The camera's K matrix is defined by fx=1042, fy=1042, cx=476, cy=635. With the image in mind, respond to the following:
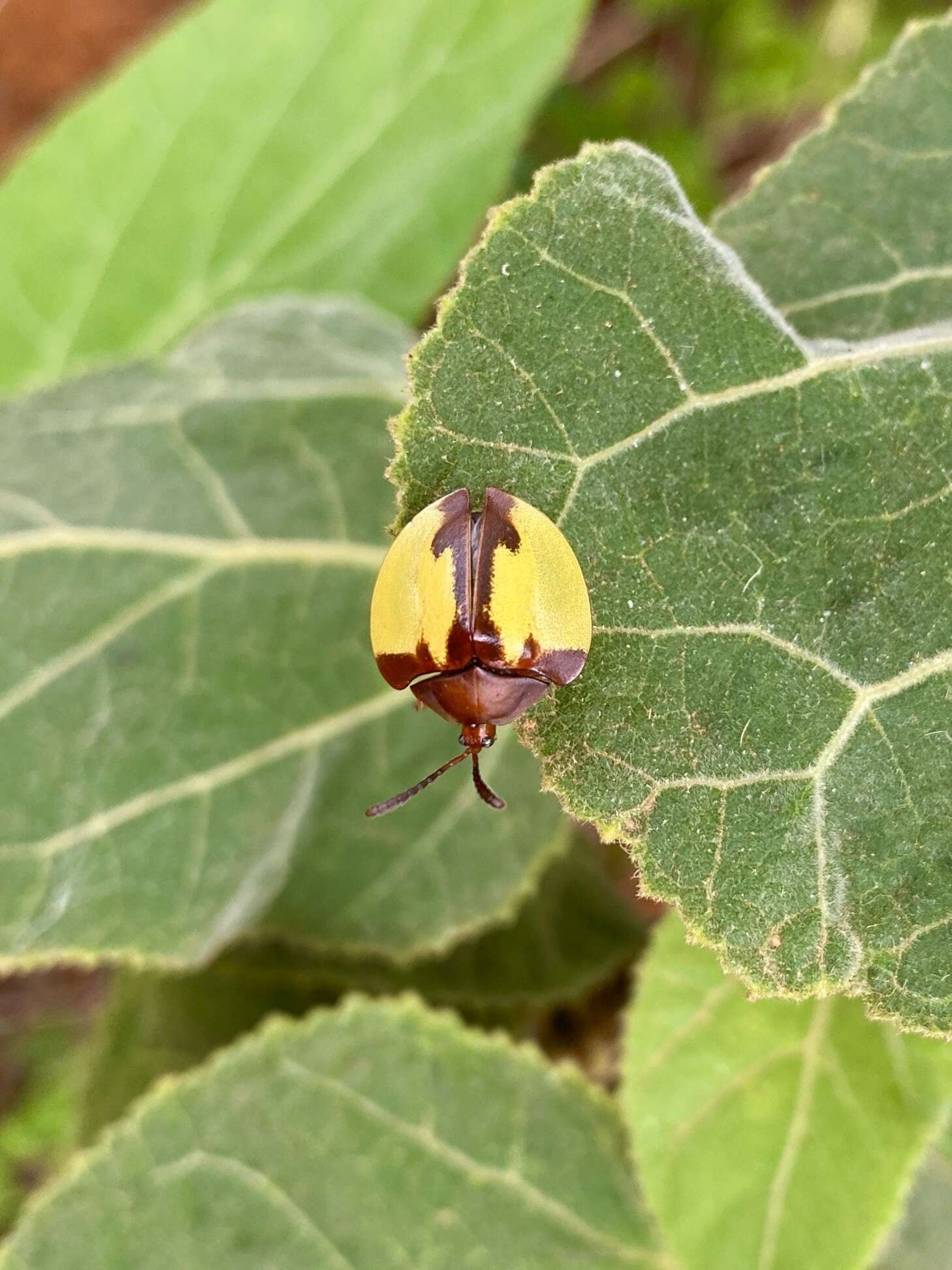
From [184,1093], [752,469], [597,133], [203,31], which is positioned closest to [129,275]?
[203,31]

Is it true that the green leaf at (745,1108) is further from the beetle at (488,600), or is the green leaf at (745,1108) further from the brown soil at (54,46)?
the brown soil at (54,46)

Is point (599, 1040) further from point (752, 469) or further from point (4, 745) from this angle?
point (752, 469)

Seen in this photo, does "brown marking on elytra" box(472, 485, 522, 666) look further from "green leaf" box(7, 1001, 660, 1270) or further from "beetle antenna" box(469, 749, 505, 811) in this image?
"green leaf" box(7, 1001, 660, 1270)

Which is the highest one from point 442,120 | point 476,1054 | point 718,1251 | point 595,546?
point 442,120

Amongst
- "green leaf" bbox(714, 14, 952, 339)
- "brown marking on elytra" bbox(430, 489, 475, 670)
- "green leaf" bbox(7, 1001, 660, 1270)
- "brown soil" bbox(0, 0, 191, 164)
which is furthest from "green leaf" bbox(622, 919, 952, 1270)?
"brown soil" bbox(0, 0, 191, 164)

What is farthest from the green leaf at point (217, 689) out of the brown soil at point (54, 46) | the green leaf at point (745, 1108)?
the brown soil at point (54, 46)

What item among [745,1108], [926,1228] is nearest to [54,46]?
[745,1108]
